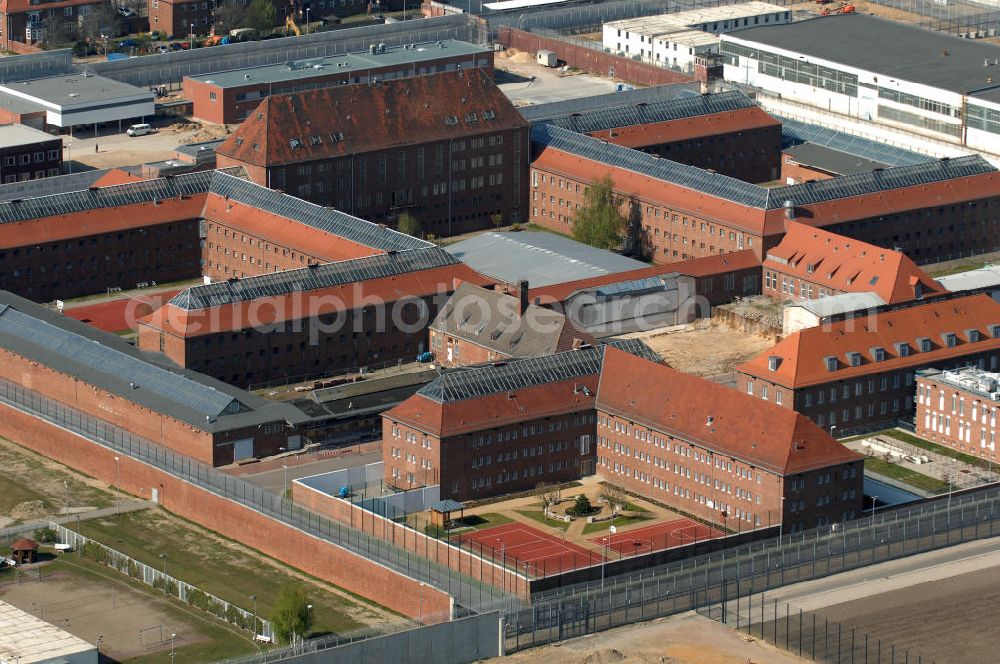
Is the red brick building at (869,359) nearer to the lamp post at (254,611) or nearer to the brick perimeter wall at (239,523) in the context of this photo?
the brick perimeter wall at (239,523)

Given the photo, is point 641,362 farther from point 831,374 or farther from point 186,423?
point 186,423

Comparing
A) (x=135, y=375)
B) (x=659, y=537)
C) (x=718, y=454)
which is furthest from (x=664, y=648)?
(x=135, y=375)

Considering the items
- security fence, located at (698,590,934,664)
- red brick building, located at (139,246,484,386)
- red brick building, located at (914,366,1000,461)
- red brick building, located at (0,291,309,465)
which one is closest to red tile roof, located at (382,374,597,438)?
red brick building, located at (0,291,309,465)

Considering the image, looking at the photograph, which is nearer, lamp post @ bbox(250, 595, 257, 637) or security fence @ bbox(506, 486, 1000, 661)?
security fence @ bbox(506, 486, 1000, 661)

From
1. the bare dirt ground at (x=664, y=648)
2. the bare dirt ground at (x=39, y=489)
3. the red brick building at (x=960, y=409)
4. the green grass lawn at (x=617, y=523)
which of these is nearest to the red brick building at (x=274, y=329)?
the bare dirt ground at (x=39, y=489)

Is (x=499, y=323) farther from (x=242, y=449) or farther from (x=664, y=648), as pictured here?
(x=664, y=648)

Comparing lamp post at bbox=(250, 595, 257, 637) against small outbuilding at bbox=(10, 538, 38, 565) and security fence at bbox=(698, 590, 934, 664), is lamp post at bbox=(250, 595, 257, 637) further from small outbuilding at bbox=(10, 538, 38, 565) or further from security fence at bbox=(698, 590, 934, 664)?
security fence at bbox=(698, 590, 934, 664)
